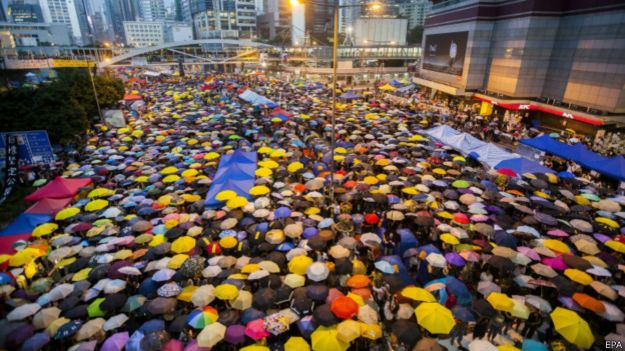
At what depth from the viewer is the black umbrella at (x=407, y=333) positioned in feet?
24.5

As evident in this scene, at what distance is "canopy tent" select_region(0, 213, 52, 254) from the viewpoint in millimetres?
11665

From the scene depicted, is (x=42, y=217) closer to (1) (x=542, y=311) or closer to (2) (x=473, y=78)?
(1) (x=542, y=311)

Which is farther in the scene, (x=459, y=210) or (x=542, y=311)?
(x=459, y=210)

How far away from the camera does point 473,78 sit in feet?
116

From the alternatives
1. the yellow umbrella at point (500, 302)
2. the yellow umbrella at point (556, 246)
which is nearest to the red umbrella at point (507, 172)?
the yellow umbrella at point (556, 246)

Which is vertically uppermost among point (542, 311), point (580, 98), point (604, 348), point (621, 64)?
point (621, 64)

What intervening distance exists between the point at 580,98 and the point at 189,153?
96.6 ft

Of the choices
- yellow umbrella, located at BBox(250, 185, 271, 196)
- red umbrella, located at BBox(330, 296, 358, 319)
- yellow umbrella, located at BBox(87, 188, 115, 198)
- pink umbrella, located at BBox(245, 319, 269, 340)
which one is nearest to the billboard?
yellow umbrella, located at BBox(250, 185, 271, 196)

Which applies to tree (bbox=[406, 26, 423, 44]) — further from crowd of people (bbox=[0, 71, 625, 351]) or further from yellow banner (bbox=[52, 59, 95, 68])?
crowd of people (bbox=[0, 71, 625, 351])

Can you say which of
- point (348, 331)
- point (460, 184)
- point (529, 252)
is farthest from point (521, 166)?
point (348, 331)

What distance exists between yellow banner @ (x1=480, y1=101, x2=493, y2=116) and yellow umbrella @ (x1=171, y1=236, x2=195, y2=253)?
32.2 meters

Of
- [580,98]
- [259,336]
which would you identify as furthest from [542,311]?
[580,98]

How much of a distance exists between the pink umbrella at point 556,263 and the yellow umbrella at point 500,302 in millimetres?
2762

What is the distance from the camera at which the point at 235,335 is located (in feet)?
25.4
